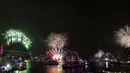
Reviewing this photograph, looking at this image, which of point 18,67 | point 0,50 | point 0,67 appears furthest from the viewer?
point 18,67

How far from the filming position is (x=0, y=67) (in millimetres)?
75938

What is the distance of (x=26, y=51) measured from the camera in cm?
14450

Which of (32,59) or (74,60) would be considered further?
(32,59)

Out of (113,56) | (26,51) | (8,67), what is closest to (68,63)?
(8,67)

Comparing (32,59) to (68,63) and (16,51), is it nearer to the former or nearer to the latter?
(16,51)

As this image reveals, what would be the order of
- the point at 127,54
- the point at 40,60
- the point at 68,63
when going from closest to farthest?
1. the point at 68,63
2. the point at 127,54
3. the point at 40,60

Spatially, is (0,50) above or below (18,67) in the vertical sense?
above

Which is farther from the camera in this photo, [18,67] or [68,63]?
[68,63]

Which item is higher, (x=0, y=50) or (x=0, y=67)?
(x=0, y=50)

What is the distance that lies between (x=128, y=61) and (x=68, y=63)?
41.2 m

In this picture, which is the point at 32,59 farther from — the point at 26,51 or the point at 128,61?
the point at 128,61

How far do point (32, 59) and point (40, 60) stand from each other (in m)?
10.6

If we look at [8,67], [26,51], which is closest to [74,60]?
[8,67]

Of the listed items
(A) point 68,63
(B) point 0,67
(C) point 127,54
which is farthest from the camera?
(C) point 127,54
